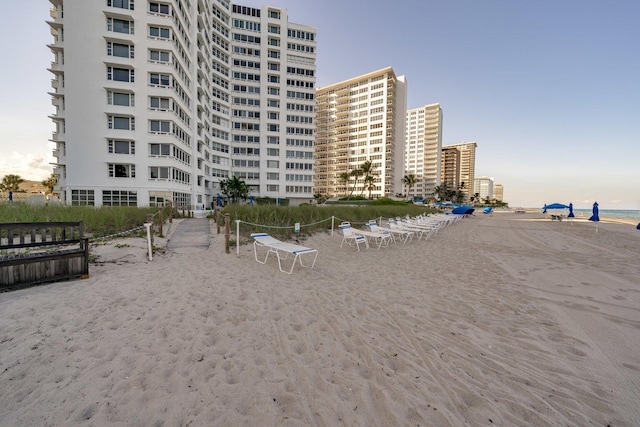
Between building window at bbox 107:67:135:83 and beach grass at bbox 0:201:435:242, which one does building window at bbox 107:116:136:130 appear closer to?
building window at bbox 107:67:135:83

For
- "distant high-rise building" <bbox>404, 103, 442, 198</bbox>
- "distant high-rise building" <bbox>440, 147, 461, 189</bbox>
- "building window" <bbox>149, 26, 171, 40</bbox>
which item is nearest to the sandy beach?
"building window" <bbox>149, 26, 171, 40</bbox>

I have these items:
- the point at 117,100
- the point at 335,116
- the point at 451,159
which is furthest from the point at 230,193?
the point at 451,159

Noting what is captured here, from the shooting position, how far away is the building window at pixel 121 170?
87.0 feet

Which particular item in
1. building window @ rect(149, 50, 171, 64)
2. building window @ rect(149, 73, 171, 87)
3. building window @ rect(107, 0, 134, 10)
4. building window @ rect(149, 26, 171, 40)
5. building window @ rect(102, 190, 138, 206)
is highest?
building window @ rect(107, 0, 134, 10)

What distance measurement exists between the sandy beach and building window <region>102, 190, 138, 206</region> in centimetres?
2476

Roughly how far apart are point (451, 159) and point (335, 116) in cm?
8335

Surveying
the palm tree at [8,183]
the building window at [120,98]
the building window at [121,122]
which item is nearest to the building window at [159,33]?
the building window at [120,98]

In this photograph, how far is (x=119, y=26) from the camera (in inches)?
1041

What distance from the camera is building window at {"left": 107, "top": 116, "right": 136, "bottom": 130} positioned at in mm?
26406

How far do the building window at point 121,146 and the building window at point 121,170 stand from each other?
130 cm

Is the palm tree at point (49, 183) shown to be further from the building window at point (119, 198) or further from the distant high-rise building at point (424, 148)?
the distant high-rise building at point (424, 148)

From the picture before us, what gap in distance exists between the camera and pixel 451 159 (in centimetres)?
14738

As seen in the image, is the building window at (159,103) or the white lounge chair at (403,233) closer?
the white lounge chair at (403,233)

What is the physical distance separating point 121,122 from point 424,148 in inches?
4748
